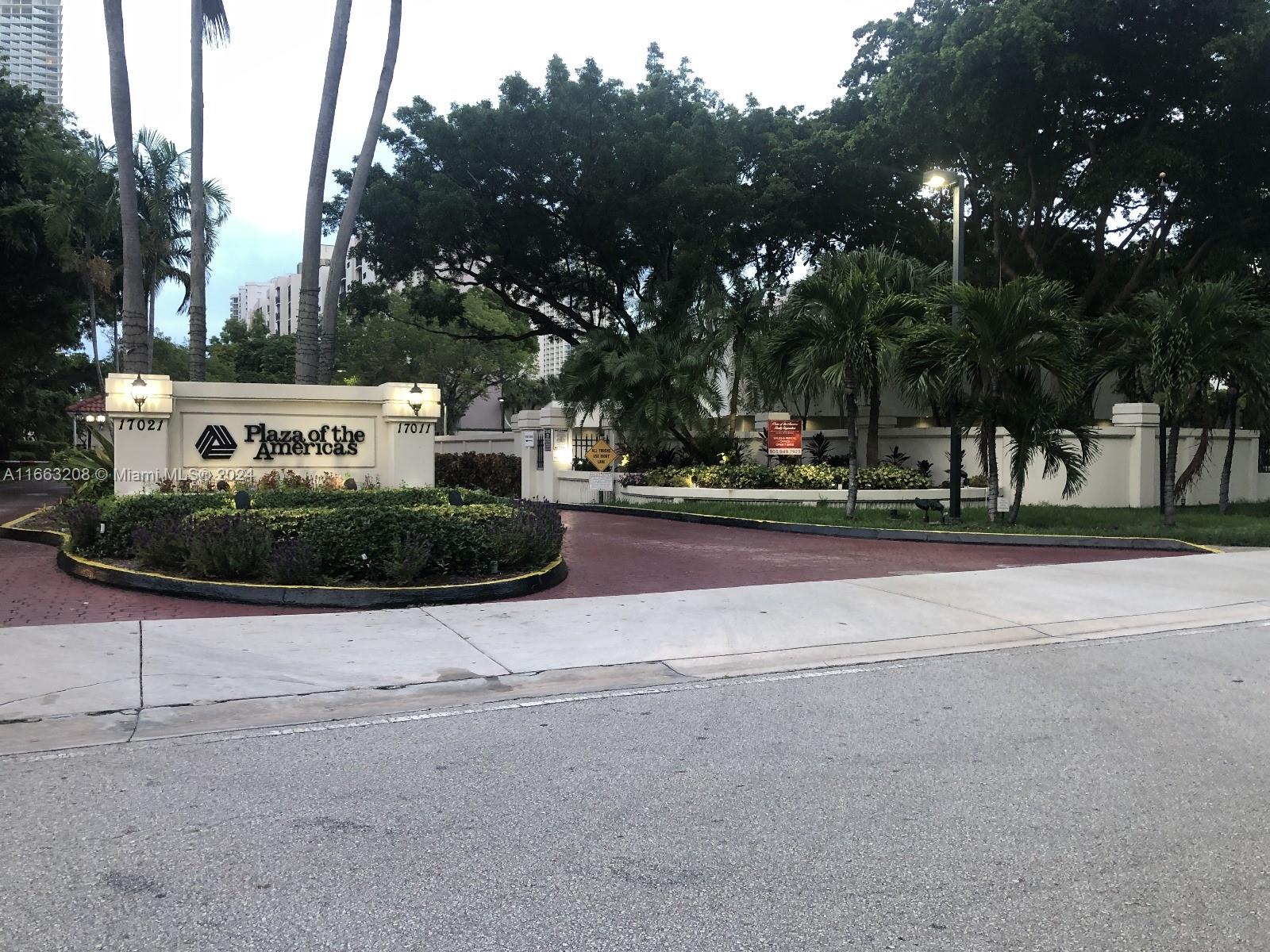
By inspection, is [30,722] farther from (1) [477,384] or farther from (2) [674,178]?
(1) [477,384]

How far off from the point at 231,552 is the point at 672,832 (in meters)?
7.35

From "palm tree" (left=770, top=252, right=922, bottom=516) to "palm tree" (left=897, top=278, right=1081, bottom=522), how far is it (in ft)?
2.98

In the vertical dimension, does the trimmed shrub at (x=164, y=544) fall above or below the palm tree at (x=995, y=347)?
below

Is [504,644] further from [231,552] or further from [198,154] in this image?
[198,154]

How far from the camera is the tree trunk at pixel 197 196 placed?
19812mm

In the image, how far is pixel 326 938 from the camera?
3.37 m

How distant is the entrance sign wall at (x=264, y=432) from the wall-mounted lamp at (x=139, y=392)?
5 cm

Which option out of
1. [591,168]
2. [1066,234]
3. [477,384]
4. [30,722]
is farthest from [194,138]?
[477,384]

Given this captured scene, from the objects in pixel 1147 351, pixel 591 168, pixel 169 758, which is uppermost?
pixel 591 168

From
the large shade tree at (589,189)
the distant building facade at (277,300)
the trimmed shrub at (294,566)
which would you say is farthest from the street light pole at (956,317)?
the distant building facade at (277,300)

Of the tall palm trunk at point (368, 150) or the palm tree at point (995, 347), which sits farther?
the tall palm trunk at point (368, 150)

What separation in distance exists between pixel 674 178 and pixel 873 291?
10653mm

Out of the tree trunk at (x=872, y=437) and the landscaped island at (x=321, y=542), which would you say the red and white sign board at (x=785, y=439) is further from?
the landscaped island at (x=321, y=542)

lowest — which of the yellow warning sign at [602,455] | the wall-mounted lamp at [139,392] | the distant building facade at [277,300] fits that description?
the yellow warning sign at [602,455]
